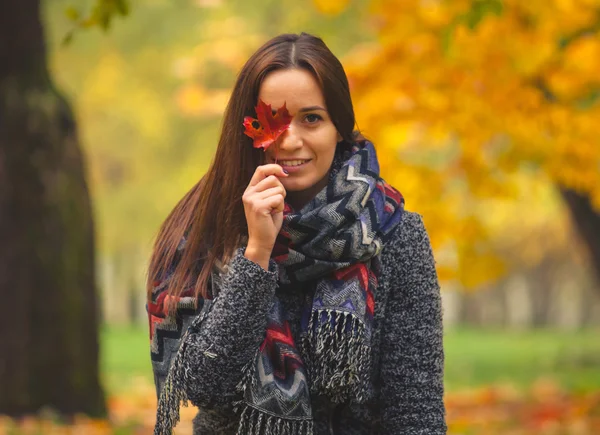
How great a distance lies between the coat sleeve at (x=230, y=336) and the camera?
7.28 ft

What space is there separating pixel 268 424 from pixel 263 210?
1.65 ft

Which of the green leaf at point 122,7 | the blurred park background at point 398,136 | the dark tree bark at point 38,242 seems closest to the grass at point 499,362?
the blurred park background at point 398,136

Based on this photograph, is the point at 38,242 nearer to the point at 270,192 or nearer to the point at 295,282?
the point at 295,282

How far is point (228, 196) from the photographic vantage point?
242cm

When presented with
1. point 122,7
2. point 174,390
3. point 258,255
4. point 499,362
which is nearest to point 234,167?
point 258,255

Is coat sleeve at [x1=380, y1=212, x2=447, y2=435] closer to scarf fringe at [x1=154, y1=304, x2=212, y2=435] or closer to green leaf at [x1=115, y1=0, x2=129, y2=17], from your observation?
scarf fringe at [x1=154, y1=304, x2=212, y2=435]

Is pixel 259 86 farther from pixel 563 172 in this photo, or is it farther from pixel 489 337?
pixel 489 337

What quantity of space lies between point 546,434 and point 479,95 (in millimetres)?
2779

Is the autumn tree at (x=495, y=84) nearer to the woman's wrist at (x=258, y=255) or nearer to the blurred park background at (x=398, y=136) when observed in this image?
the blurred park background at (x=398, y=136)

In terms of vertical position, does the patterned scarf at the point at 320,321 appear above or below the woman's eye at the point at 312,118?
below

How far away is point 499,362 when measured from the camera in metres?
13.8

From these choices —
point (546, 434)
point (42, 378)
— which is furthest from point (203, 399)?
point (546, 434)

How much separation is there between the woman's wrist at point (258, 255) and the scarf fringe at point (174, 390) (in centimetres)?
18

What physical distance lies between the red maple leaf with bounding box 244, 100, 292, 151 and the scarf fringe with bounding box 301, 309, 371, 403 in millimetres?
434
